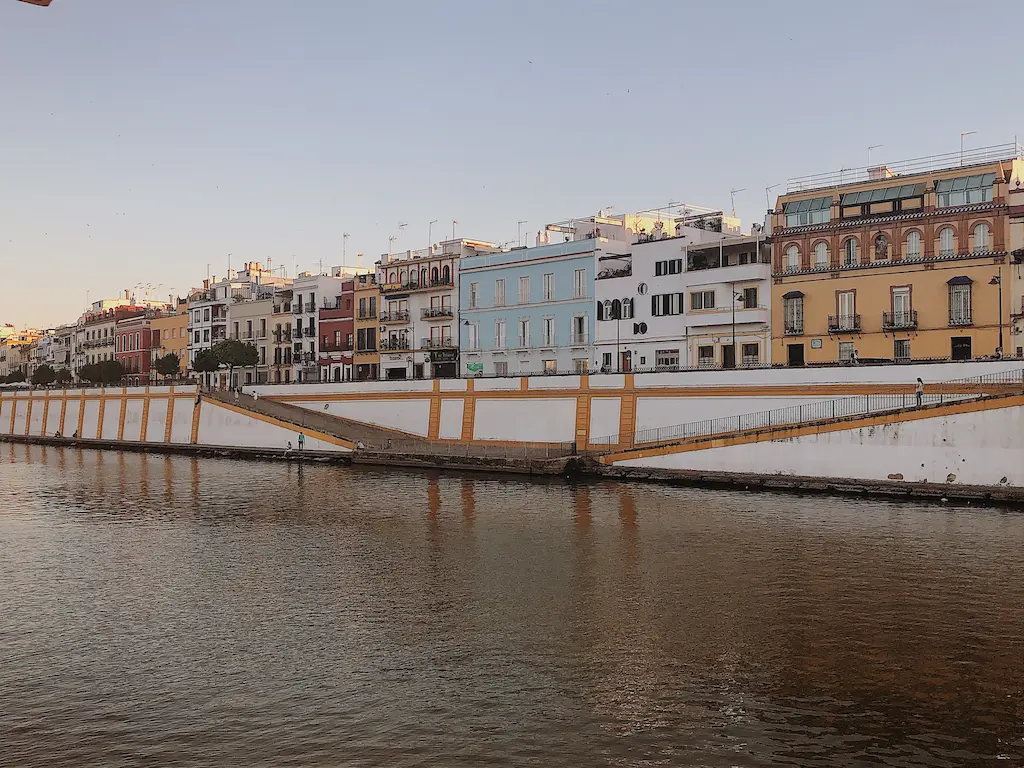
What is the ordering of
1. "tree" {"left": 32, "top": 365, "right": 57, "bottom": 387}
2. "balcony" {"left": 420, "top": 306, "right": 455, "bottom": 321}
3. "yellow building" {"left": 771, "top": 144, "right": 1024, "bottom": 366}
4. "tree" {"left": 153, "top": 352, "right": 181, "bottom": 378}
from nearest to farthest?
"yellow building" {"left": 771, "top": 144, "right": 1024, "bottom": 366} < "balcony" {"left": 420, "top": 306, "right": 455, "bottom": 321} < "tree" {"left": 153, "top": 352, "right": 181, "bottom": 378} < "tree" {"left": 32, "top": 365, "right": 57, "bottom": 387}

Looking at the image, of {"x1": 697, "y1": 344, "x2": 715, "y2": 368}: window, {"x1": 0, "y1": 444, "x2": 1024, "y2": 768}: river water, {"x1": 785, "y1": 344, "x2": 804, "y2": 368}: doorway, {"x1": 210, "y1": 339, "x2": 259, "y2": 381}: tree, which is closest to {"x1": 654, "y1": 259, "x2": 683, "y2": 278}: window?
{"x1": 697, "y1": 344, "x2": 715, "y2": 368}: window

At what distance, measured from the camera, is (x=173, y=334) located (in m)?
107

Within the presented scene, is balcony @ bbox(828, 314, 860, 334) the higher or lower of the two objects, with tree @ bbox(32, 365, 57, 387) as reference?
higher

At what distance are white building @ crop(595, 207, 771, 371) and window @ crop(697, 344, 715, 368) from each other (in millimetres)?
60

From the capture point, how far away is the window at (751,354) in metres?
54.5

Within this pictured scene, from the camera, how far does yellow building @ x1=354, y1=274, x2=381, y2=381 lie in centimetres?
7938

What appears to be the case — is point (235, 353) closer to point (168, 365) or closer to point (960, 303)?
point (168, 365)

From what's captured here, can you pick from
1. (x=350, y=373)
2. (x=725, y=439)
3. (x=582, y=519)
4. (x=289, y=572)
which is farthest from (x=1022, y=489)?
(x=350, y=373)

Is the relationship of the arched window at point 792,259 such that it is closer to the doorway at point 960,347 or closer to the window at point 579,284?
the doorway at point 960,347

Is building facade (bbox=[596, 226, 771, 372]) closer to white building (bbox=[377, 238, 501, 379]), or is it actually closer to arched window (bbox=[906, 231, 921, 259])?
arched window (bbox=[906, 231, 921, 259])

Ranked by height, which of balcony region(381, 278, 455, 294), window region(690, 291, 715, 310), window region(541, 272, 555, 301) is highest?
balcony region(381, 278, 455, 294)

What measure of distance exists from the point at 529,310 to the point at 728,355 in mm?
16015

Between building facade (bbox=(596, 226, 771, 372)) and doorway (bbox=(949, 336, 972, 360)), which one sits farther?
A: building facade (bbox=(596, 226, 771, 372))

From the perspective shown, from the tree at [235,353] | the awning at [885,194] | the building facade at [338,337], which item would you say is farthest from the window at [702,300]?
the tree at [235,353]
